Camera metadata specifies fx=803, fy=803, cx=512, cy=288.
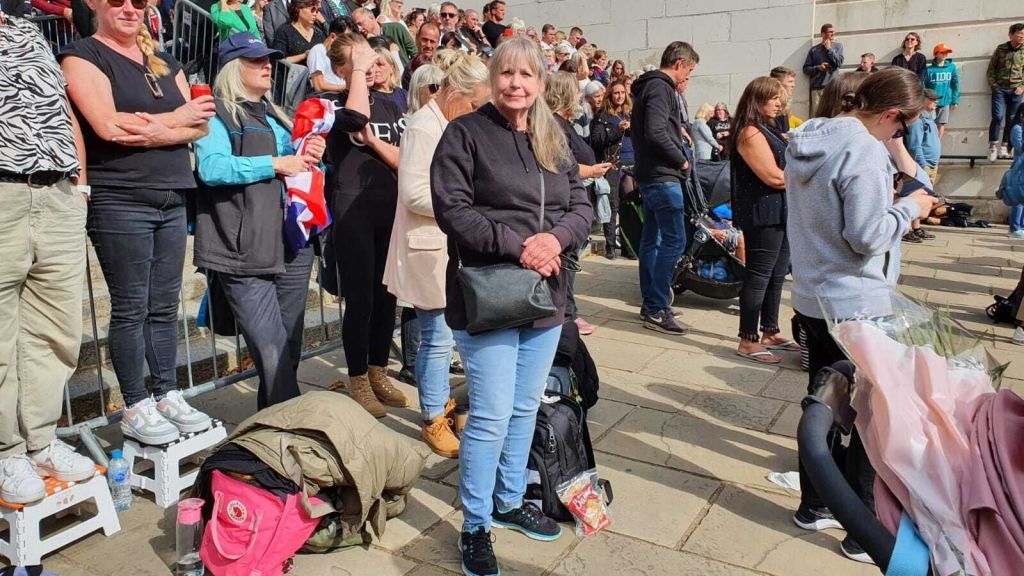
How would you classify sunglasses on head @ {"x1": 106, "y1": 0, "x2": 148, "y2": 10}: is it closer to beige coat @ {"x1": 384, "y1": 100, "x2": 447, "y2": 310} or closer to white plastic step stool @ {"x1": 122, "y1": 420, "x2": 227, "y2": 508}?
beige coat @ {"x1": 384, "y1": 100, "x2": 447, "y2": 310}

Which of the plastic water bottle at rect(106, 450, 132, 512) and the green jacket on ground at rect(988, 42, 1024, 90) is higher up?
the green jacket on ground at rect(988, 42, 1024, 90)

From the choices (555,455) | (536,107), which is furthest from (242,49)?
(555,455)

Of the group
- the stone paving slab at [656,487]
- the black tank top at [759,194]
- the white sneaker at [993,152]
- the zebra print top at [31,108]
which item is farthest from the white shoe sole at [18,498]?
the white sneaker at [993,152]

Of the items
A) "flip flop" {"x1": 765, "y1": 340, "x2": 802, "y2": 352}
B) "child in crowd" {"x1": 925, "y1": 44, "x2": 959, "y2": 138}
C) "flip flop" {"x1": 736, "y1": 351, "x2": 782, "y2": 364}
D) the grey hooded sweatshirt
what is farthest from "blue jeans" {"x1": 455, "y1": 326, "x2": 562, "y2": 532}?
"child in crowd" {"x1": 925, "y1": 44, "x2": 959, "y2": 138}

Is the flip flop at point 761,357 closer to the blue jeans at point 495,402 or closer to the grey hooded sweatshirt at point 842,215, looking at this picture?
the grey hooded sweatshirt at point 842,215

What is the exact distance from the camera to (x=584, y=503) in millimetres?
3184

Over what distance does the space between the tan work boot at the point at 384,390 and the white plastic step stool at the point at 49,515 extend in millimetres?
1577

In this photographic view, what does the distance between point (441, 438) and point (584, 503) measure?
95 cm

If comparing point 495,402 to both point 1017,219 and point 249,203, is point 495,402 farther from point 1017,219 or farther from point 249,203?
point 1017,219

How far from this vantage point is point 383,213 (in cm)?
422

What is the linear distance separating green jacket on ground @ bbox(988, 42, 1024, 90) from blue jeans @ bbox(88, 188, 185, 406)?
44.9ft

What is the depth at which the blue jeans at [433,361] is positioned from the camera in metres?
3.81

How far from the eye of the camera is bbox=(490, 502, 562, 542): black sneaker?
3119mm

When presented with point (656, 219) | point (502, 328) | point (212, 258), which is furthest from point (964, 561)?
point (656, 219)
